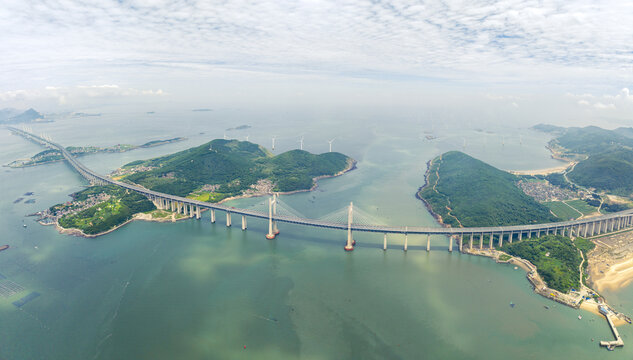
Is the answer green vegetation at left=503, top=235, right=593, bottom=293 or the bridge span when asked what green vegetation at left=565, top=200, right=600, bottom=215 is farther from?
green vegetation at left=503, top=235, right=593, bottom=293

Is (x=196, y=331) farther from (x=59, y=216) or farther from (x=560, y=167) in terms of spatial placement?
(x=560, y=167)

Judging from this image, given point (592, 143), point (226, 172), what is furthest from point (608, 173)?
point (226, 172)

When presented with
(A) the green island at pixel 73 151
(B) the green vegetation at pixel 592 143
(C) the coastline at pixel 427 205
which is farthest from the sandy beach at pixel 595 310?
(A) the green island at pixel 73 151

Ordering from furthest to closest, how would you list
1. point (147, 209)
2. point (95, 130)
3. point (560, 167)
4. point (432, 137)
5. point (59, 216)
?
point (95, 130), point (432, 137), point (560, 167), point (147, 209), point (59, 216)

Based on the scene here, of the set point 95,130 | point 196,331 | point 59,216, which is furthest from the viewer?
point 95,130

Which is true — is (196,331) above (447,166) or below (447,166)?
below

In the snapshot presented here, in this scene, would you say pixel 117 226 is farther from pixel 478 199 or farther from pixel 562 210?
pixel 562 210

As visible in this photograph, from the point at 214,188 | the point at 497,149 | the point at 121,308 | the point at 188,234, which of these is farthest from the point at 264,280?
the point at 497,149
